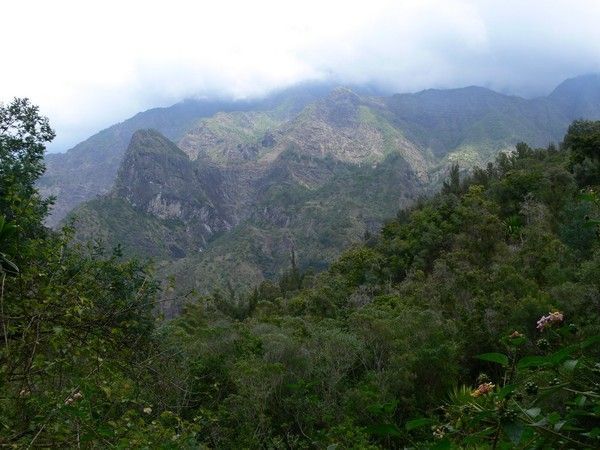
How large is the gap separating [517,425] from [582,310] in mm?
16540

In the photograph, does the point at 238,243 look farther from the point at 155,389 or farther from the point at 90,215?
the point at 155,389

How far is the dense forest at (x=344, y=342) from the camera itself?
6.18 ft

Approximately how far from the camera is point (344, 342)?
18719mm

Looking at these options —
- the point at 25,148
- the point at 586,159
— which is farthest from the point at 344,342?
the point at 586,159

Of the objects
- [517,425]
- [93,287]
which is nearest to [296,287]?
[93,287]

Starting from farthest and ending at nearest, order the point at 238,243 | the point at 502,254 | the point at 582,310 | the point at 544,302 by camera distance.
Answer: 1. the point at 238,243
2. the point at 502,254
3. the point at 544,302
4. the point at 582,310

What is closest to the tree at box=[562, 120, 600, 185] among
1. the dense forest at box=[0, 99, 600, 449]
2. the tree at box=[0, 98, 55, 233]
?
the dense forest at box=[0, 99, 600, 449]

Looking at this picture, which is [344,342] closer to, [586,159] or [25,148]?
[25,148]

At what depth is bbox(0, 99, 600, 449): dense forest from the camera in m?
1.88

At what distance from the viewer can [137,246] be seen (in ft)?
559

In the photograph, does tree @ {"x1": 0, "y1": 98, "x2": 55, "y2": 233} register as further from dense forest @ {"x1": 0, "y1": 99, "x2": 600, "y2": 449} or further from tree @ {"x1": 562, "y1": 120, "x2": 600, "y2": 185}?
tree @ {"x1": 562, "y1": 120, "x2": 600, "y2": 185}

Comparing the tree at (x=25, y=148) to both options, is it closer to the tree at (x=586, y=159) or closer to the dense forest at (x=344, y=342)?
the dense forest at (x=344, y=342)

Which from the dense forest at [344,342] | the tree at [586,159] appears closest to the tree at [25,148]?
the dense forest at [344,342]

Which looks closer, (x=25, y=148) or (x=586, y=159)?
(x=25, y=148)
